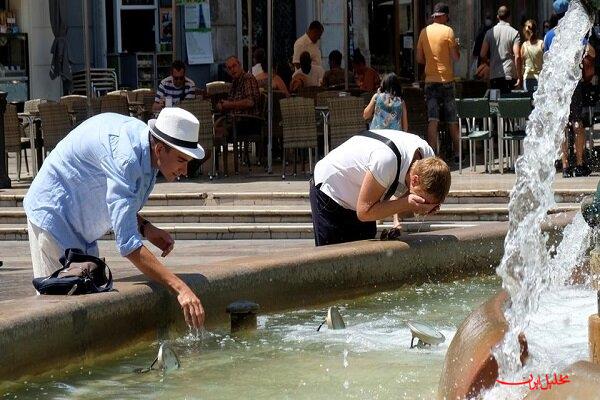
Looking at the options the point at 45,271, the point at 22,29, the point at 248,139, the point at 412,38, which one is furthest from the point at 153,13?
the point at 45,271

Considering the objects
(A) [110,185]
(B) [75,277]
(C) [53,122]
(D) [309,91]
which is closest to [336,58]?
(D) [309,91]

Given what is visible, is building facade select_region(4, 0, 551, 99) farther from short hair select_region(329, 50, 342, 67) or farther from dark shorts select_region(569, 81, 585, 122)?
dark shorts select_region(569, 81, 585, 122)

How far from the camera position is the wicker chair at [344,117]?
54.1 ft

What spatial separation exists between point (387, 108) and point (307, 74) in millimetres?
4602

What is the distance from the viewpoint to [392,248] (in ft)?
27.5

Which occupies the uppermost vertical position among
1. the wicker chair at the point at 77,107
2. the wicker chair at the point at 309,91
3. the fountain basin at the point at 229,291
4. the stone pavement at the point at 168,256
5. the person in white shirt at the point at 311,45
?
the person in white shirt at the point at 311,45

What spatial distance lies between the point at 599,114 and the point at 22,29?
1121cm

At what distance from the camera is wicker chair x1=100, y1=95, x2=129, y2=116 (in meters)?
17.5

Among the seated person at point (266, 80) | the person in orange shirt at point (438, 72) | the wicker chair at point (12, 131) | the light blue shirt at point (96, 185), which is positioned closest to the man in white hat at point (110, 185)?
the light blue shirt at point (96, 185)

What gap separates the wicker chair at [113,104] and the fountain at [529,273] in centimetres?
855

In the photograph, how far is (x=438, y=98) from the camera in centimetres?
1767

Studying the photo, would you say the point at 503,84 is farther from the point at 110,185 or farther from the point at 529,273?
the point at 110,185

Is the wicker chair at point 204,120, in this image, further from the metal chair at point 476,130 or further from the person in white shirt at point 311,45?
the person in white shirt at point 311,45

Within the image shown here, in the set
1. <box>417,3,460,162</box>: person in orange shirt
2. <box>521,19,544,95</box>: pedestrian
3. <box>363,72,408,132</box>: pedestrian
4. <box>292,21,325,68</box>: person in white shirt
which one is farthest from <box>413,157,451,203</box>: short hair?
<box>292,21,325,68</box>: person in white shirt
